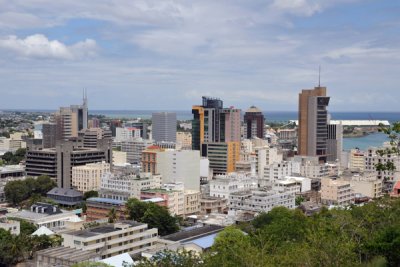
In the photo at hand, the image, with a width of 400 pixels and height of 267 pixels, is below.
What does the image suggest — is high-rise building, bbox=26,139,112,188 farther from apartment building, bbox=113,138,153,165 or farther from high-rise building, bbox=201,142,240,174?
apartment building, bbox=113,138,153,165

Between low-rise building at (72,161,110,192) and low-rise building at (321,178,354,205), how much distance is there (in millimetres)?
11156

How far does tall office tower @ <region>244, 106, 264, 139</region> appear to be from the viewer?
50.4 m

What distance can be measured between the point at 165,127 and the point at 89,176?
76.7ft

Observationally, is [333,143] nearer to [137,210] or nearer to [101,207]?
[101,207]

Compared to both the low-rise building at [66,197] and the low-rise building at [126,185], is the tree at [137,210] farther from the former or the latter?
the low-rise building at [66,197]

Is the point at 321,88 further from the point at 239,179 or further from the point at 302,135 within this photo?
the point at 239,179

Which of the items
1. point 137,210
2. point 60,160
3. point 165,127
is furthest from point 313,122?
point 137,210

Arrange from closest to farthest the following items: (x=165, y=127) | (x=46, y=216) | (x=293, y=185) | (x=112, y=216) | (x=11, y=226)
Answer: (x=11, y=226) → (x=46, y=216) → (x=112, y=216) → (x=293, y=185) → (x=165, y=127)

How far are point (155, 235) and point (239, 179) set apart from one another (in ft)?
32.7

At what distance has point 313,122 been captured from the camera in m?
35.7

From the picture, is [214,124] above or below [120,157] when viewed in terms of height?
above

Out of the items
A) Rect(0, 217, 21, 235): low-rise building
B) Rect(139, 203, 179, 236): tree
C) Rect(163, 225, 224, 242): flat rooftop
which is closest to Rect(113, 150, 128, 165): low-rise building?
Rect(139, 203, 179, 236): tree

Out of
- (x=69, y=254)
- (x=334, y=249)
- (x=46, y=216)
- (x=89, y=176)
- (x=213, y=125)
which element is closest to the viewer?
(x=334, y=249)

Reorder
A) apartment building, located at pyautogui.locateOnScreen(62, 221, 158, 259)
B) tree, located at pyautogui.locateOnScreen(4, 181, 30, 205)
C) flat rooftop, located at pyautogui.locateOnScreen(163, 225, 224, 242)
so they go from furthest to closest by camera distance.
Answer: tree, located at pyautogui.locateOnScreen(4, 181, 30, 205)
flat rooftop, located at pyautogui.locateOnScreen(163, 225, 224, 242)
apartment building, located at pyautogui.locateOnScreen(62, 221, 158, 259)
